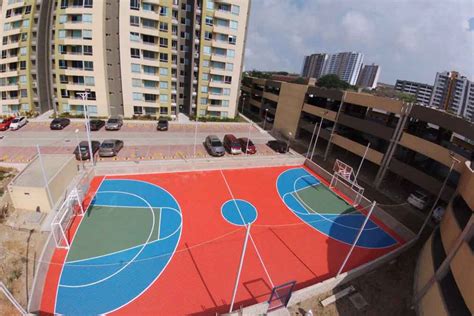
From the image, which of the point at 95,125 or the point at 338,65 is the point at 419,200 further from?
the point at 338,65

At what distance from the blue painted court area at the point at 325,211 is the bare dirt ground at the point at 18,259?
2150cm

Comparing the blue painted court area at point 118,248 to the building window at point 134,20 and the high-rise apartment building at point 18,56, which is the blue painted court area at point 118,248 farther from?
the high-rise apartment building at point 18,56

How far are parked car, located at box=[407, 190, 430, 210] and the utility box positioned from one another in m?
36.5

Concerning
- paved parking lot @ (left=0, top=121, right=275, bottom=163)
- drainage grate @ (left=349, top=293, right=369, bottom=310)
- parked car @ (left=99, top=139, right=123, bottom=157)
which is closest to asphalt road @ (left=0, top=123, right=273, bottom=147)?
paved parking lot @ (left=0, top=121, right=275, bottom=163)

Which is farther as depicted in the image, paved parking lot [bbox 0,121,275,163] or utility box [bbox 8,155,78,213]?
paved parking lot [bbox 0,121,275,163]

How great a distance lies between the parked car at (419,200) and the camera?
86.4ft

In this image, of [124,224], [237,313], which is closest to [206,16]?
[124,224]

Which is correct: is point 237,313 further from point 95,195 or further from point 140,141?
point 140,141

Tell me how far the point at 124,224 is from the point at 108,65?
118 feet

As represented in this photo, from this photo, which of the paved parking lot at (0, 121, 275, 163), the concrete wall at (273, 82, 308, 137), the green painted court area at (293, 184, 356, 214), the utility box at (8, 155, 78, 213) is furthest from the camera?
the concrete wall at (273, 82, 308, 137)

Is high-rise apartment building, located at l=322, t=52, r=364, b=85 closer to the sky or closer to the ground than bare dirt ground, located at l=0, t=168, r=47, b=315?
closer to the sky

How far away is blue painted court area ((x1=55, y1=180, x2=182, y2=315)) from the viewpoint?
14.3 metres

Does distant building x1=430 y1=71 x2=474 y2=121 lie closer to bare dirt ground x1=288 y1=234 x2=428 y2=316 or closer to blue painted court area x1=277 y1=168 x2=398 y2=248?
blue painted court area x1=277 y1=168 x2=398 y2=248

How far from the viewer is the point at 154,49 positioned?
4422 centimetres
